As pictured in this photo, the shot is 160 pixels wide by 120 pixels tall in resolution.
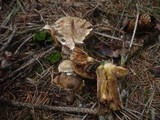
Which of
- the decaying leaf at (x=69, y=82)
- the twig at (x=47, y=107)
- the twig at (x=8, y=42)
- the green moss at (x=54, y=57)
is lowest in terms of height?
the twig at (x=47, y=107)

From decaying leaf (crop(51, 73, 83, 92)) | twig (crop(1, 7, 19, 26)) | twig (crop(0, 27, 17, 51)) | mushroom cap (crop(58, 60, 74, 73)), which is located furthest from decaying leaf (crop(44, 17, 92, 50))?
twig (crop(1, 7, 19, 26))

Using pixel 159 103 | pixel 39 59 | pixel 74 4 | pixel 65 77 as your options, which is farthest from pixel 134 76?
pixel 74 4

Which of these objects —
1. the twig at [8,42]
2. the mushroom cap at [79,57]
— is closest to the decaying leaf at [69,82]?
the mushroom cap at [79,57]

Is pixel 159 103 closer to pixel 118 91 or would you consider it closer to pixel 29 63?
pixel 118 91

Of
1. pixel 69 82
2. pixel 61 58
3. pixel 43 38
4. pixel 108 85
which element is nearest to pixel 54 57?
pixel 61 58

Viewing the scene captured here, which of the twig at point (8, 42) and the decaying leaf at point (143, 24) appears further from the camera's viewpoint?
the decaying leaf at point (143, 24)

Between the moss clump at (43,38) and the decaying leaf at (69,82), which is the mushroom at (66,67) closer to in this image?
the decaying leaf at (69,82)

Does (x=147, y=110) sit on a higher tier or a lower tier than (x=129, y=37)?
lower
